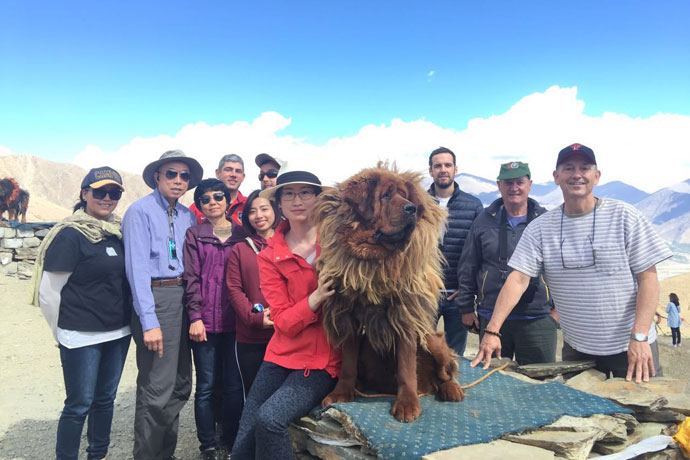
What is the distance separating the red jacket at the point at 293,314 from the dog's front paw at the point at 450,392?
2.16 ft

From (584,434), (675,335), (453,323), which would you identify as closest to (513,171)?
(453,323)

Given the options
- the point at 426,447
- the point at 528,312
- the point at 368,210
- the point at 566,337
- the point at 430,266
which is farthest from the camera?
the point at 528,312

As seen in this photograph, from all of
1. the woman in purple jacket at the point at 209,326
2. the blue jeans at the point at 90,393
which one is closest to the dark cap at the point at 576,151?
the woman in purple jacket at the point at 209,326

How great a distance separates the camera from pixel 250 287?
3596 mm

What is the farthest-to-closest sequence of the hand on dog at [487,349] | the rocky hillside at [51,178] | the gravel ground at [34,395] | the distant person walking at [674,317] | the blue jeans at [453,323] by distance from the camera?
the rocky hillside at [51,178] < the distant person walking at [674,317] < the gravel ground at [34,395] < the blue jeans at [453,323] < the hand on dog at [487,349]

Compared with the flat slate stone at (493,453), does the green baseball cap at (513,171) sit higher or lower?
higher

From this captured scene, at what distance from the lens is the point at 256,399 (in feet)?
8.33

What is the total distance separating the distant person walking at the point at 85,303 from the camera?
3.24m

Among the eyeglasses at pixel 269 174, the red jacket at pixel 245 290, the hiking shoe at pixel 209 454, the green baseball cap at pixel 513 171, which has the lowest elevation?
the hiking shoe at pixel 209 454

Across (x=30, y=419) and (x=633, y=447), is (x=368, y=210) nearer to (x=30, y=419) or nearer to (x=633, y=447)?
(x=633, y=447)

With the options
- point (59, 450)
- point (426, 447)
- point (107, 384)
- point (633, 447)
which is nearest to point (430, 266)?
point (426, 447)

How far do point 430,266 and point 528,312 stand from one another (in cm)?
182

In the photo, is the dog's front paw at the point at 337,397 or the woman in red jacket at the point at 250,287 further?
the woman in red jacket at the point at 250,287

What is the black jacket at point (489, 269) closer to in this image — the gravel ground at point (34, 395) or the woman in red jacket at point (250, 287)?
the woman in red jacket at point (250, 287)
